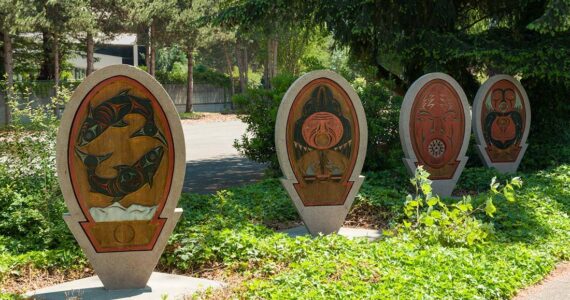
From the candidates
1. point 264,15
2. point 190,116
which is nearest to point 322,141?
point 264,15

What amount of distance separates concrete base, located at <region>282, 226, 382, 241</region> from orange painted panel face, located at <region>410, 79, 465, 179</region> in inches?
81.8

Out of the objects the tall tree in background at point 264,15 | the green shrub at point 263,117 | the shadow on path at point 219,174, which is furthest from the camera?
the tall tree in background at point 264,15

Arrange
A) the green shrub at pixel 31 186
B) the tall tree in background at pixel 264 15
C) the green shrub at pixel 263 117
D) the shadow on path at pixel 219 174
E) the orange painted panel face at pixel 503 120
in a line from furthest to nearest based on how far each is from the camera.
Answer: the tall tree in background at pixel 264 15 < the shadow on path at pixel 219 174 < the orange painted panel face at pixel 503 120 < the green shrub at pixel 263 117 < the green shrub at pixel 31 186

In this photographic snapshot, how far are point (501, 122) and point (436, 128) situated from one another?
3102mm

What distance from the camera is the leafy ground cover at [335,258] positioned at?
20.8 ft

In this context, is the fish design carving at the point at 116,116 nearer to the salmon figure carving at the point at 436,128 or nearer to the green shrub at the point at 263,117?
the salmon figure carving at the point at 436,128

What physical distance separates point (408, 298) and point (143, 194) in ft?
8.11

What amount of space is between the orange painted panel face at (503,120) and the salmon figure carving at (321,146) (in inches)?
206

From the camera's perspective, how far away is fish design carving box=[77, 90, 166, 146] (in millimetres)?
6566

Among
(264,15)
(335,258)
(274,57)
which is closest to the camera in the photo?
(335,258)

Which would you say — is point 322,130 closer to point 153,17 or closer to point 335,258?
point 335,258

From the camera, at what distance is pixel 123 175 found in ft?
22.0

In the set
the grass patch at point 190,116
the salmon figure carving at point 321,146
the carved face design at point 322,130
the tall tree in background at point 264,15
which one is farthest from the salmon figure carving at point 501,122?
the grass patch at point 190,116

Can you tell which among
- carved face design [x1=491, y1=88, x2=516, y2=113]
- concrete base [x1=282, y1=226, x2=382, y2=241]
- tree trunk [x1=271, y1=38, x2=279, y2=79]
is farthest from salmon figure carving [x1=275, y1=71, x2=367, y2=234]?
tree trunk [x1=271, y1=38, x2=279, y2=79]
